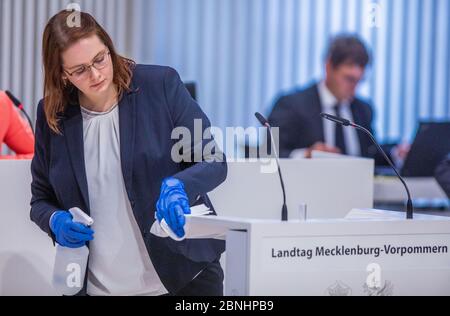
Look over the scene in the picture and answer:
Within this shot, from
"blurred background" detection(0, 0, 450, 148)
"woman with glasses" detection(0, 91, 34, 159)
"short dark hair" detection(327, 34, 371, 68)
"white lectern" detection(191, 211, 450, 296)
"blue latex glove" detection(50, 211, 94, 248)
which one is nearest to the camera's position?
"white lectern" detection(191, 211, 450, 296)

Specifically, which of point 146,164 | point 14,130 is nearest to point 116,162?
point 146,164

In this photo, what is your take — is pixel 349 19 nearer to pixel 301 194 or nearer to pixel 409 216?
pixel 301 194

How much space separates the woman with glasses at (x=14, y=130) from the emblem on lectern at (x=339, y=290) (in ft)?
4.71

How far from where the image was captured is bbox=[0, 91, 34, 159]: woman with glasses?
9.32 feet

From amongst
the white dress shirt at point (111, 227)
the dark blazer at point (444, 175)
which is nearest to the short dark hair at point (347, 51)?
the dark blazer at point (444, 175)

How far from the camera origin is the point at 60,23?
2086mm

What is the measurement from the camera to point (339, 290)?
1.74 metres

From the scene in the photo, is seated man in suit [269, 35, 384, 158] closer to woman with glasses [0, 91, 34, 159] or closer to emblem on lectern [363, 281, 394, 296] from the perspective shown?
woman with glasses [0, 91, 34, 159]

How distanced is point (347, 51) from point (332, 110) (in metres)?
0.31

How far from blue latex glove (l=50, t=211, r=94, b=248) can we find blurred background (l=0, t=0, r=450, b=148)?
3.00 meters

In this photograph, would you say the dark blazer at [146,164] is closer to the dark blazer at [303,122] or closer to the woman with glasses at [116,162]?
the woman with glasses at [116,162]

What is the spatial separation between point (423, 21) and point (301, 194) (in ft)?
10.1

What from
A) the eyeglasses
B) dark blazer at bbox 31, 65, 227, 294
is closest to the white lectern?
dark blazer at bbox 31, 65, 227, 294
